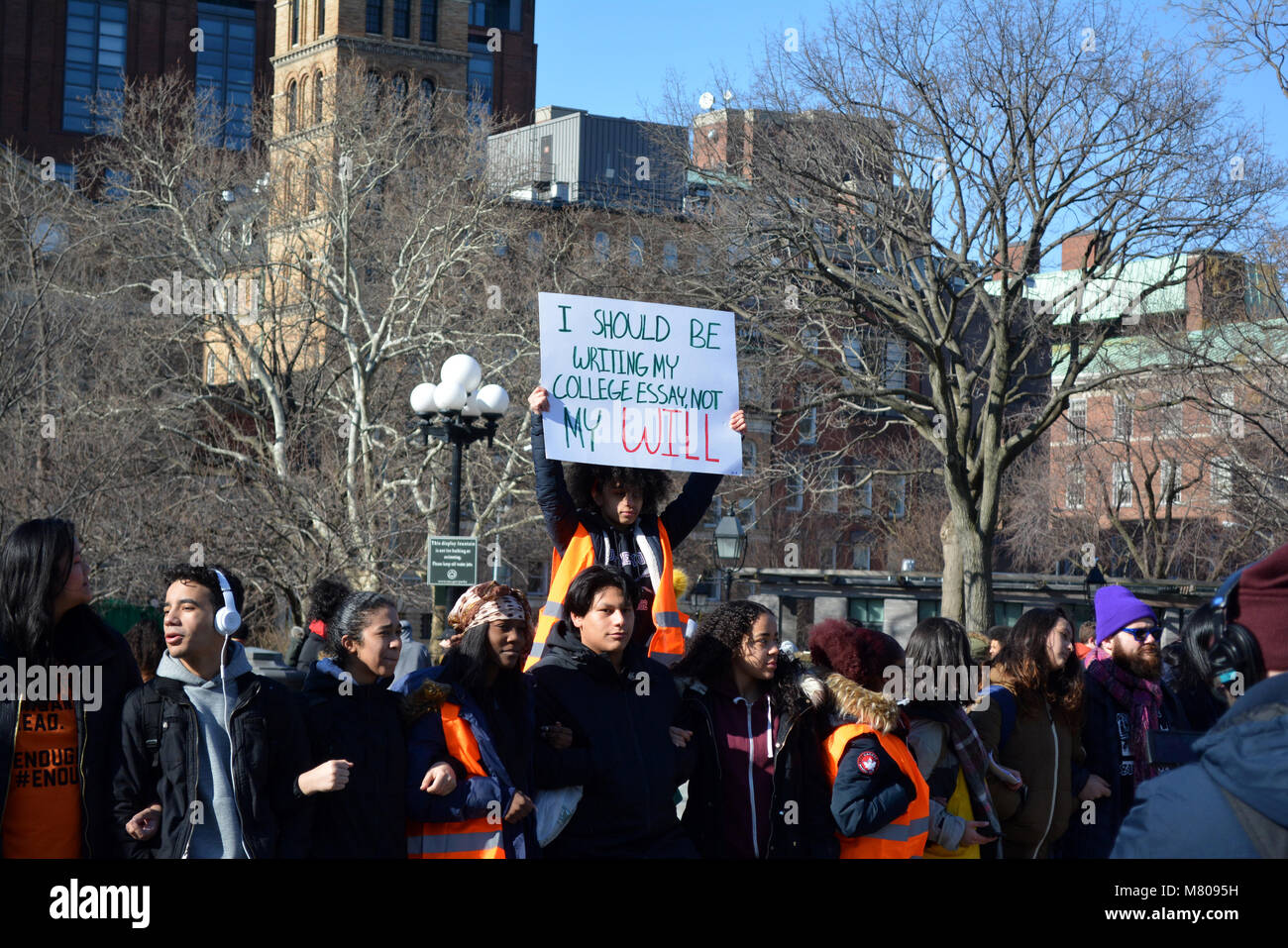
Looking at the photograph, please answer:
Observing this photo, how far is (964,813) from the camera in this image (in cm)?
620

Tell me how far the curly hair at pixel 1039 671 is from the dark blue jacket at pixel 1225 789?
13.4ft

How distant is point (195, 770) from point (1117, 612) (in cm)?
450

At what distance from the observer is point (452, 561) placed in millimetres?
13359

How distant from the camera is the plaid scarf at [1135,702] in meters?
7.26

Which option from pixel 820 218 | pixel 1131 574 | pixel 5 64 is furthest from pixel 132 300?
pixel 5 64

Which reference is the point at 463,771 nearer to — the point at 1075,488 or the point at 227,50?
the point at 1075,488

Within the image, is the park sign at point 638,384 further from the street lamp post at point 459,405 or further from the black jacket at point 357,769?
the street lamp post at point 459,405

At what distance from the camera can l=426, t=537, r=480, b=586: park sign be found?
43.2 feet

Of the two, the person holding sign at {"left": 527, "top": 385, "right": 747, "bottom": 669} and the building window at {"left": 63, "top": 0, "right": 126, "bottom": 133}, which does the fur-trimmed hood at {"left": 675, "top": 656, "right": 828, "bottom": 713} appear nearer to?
the person holding sign at {"left": 527, "top": 385, "right": 747, "bottom": 669}

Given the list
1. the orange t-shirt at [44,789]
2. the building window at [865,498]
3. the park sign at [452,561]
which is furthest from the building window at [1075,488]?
the orange t-shirt at [44,789]

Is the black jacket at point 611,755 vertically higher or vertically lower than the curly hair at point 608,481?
lower

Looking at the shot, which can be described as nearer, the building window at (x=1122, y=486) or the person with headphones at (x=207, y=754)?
the person with headphones at (x=207, y=754)
